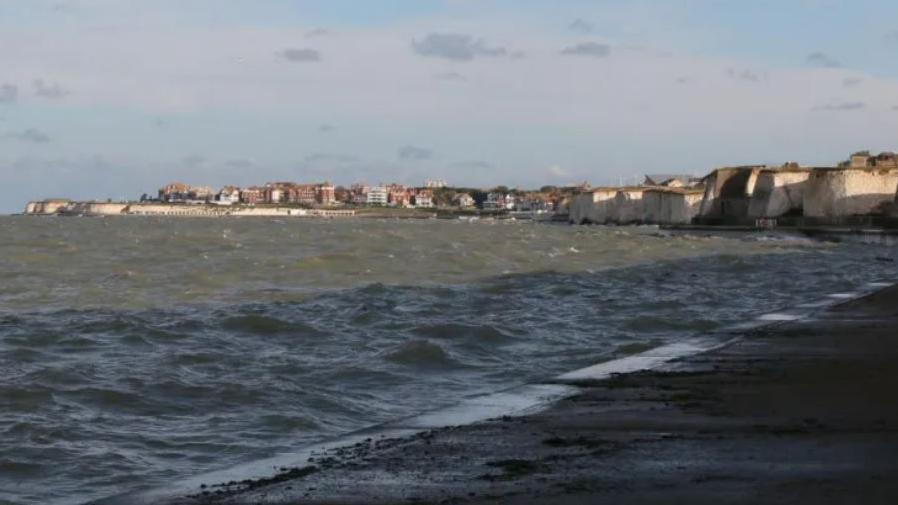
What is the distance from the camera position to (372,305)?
24719 millimetres

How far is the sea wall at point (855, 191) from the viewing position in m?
99.9

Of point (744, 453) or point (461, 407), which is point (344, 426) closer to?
point (461, 407)

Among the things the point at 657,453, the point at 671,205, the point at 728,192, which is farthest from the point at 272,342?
the point at 671,205

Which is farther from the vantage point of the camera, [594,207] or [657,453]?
[594,207]

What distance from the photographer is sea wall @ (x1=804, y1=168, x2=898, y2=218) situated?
328 feet

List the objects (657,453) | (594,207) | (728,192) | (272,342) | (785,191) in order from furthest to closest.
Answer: (594,207) < (728,192) < (785,191) < (272,342) < (657,453)

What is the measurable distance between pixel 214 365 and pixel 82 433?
14.6 feet

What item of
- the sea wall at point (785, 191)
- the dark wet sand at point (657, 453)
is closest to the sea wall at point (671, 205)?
the sea wall at point (785, 191)

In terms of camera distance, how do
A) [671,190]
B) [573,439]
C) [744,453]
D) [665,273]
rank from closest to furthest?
[744,453] → [573,439] → [665,273] → [671,190]

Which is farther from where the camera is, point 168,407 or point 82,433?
point 168,407

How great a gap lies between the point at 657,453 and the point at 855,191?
317ft

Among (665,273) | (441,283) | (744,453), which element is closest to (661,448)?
(744,453)

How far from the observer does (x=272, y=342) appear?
59.0 feet

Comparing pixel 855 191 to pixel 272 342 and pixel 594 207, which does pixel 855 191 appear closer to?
pixel 594 207
